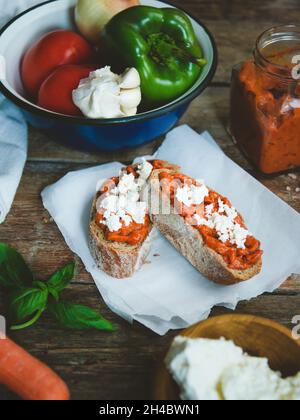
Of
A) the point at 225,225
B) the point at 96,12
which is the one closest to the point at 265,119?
the point at 225,225

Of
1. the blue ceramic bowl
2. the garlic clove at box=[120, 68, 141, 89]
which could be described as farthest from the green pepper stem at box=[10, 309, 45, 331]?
the garlic clove at box=[120, 68, 141, 89]

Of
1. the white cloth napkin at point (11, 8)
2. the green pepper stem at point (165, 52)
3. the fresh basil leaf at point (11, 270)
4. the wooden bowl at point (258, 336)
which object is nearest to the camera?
the wooden bowl at point (258, 336)

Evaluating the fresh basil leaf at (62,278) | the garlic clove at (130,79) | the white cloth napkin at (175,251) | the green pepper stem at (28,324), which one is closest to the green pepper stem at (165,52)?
the garlic clove at (130,79)

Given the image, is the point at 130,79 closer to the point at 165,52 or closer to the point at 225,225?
the point at 165,52

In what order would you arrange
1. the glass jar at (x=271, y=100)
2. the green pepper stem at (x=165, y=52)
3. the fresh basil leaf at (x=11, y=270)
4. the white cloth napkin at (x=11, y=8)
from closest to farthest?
the fresh basil leaf at (x=11, y=270) → the glass jar at (x=271, y=100) → the green pepper stem at (x=165, y=52) → the white cloth napkin at (x=11, y=8)

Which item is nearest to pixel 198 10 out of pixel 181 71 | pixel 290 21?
pixel 290 21

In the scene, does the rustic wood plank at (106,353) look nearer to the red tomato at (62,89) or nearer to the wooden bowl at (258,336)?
the wooden bowl at (258,336)

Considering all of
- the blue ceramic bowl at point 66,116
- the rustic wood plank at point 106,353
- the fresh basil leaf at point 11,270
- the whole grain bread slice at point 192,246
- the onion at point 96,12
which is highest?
the onion at point 96,12
